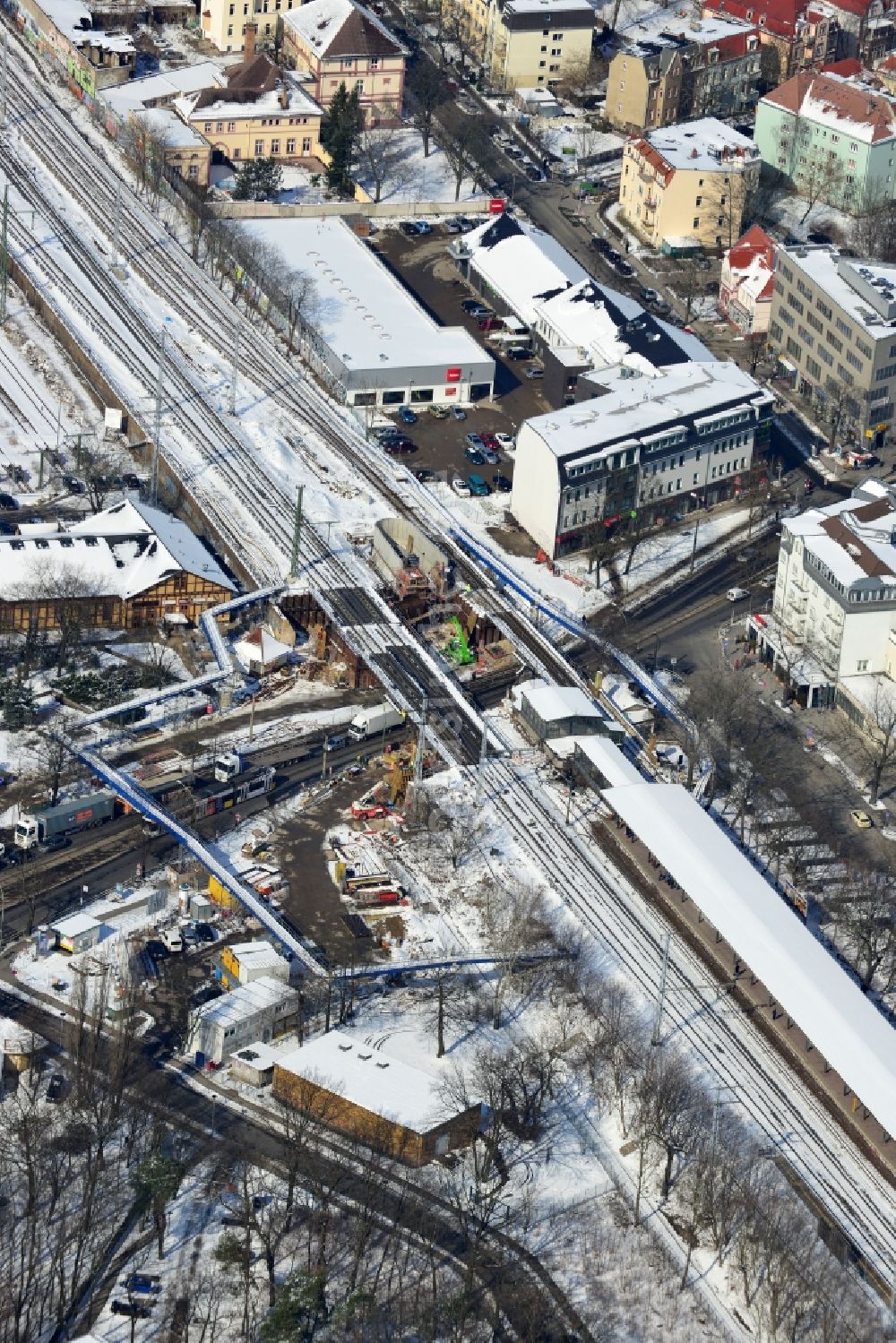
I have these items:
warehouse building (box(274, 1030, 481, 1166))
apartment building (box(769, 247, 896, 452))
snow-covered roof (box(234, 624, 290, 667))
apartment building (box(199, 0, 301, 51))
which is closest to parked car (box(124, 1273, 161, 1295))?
warehouse building (box(274, 1030, 481, 1166))

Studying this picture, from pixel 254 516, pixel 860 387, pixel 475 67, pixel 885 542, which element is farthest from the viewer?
pixel 475 67

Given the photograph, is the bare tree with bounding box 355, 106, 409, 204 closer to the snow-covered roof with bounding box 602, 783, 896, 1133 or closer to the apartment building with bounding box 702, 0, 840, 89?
the apartment building with bounding box 702, 0, 840, 89

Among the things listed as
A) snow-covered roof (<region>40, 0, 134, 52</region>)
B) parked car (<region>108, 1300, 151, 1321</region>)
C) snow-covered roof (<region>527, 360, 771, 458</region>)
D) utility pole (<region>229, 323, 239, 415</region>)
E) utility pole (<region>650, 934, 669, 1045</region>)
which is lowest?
parked car (<region>108, 1300, 151, 1321</region>)

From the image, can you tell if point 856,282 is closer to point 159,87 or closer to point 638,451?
point 638,451

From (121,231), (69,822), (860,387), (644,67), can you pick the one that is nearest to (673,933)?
(69,822)

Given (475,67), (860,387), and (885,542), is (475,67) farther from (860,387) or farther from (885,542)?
(885,542)

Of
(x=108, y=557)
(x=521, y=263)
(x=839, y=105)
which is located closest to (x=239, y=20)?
(x=521, y=263)

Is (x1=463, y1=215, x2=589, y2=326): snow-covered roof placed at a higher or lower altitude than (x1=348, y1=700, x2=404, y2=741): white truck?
higher
